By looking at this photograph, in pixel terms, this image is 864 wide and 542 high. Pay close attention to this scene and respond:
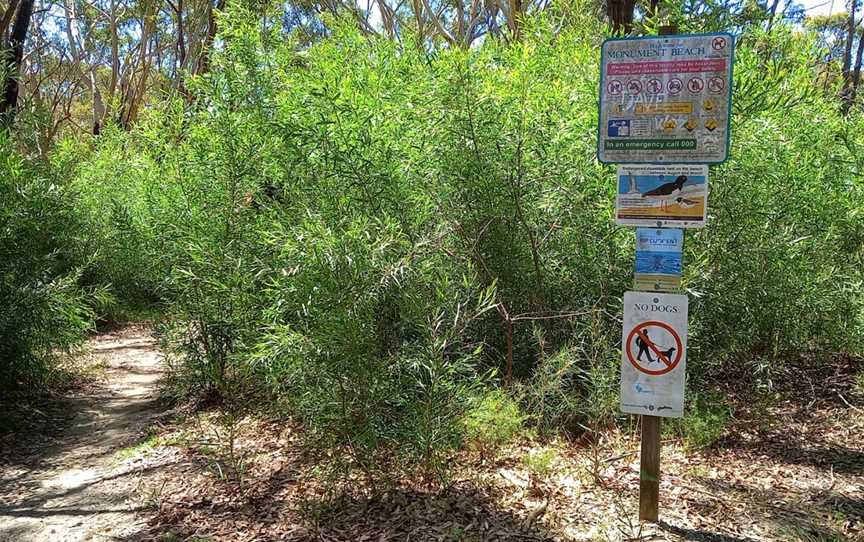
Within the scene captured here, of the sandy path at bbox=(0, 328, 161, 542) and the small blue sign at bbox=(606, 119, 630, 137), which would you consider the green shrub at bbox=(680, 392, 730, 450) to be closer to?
the small blue sign at bbox=(606, 119, 630, 137)

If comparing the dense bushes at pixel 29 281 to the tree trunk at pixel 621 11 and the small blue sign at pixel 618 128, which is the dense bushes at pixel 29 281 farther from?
the tree trunk at pixel 621 11

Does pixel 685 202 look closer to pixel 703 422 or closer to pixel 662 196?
pixel 662 196

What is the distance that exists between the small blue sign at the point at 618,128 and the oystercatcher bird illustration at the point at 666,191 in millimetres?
278

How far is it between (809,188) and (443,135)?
8.32 ft

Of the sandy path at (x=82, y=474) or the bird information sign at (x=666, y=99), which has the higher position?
the bird information sign at (x=666, y=99)

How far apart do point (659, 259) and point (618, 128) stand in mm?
614

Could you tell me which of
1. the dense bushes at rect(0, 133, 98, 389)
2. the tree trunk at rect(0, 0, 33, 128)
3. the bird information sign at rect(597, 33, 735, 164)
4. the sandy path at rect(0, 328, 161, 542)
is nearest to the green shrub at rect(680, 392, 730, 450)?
the bird information sign at rect(597, 33, 735, 164)

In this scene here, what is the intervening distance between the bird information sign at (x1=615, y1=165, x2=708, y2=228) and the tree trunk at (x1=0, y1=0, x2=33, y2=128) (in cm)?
611

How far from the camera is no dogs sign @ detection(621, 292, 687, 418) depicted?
2955 millimetres

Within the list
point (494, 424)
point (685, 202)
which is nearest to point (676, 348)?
point (685, 202)

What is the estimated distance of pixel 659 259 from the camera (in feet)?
9.75

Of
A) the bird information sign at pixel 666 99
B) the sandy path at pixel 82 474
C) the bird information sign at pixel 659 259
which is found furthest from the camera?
the sandy path at pixel 82 474

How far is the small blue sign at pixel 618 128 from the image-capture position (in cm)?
296

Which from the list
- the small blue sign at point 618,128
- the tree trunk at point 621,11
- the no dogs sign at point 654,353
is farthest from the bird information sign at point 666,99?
the tree trunk at point 621,11
